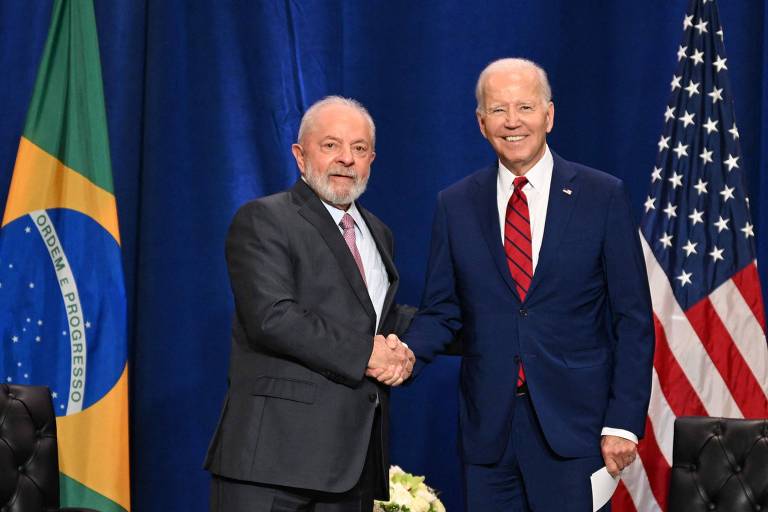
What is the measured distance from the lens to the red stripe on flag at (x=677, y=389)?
13.7ft

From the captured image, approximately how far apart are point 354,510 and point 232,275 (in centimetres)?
80

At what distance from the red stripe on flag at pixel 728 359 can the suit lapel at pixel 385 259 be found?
5.20ft

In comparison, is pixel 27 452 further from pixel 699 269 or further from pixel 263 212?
pixel 699 269

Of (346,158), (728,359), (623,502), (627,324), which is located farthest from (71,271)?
(728,359)

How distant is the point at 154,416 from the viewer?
4742mm

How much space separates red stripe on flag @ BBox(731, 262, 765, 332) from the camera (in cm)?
419

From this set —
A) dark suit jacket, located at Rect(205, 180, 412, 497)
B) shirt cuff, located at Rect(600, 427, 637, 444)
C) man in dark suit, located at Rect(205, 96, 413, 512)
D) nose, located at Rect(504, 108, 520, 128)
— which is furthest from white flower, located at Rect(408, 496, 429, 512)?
nose, located at Rect(504, 108, 520, 128)

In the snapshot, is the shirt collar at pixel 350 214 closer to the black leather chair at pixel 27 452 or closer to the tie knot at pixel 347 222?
the tie knot at pixel 347 222

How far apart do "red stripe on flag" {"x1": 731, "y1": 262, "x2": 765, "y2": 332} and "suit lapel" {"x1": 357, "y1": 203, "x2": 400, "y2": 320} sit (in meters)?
1.69

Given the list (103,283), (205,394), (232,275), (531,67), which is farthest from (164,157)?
(531,67)

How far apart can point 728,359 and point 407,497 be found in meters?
1.53

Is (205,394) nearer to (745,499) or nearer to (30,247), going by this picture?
(30,247)

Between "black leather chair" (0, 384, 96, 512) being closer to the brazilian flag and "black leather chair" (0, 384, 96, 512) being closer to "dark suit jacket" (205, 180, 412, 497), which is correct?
"dark suit jacket" (205, 180, 412, 497)

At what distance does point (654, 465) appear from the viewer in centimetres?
425
